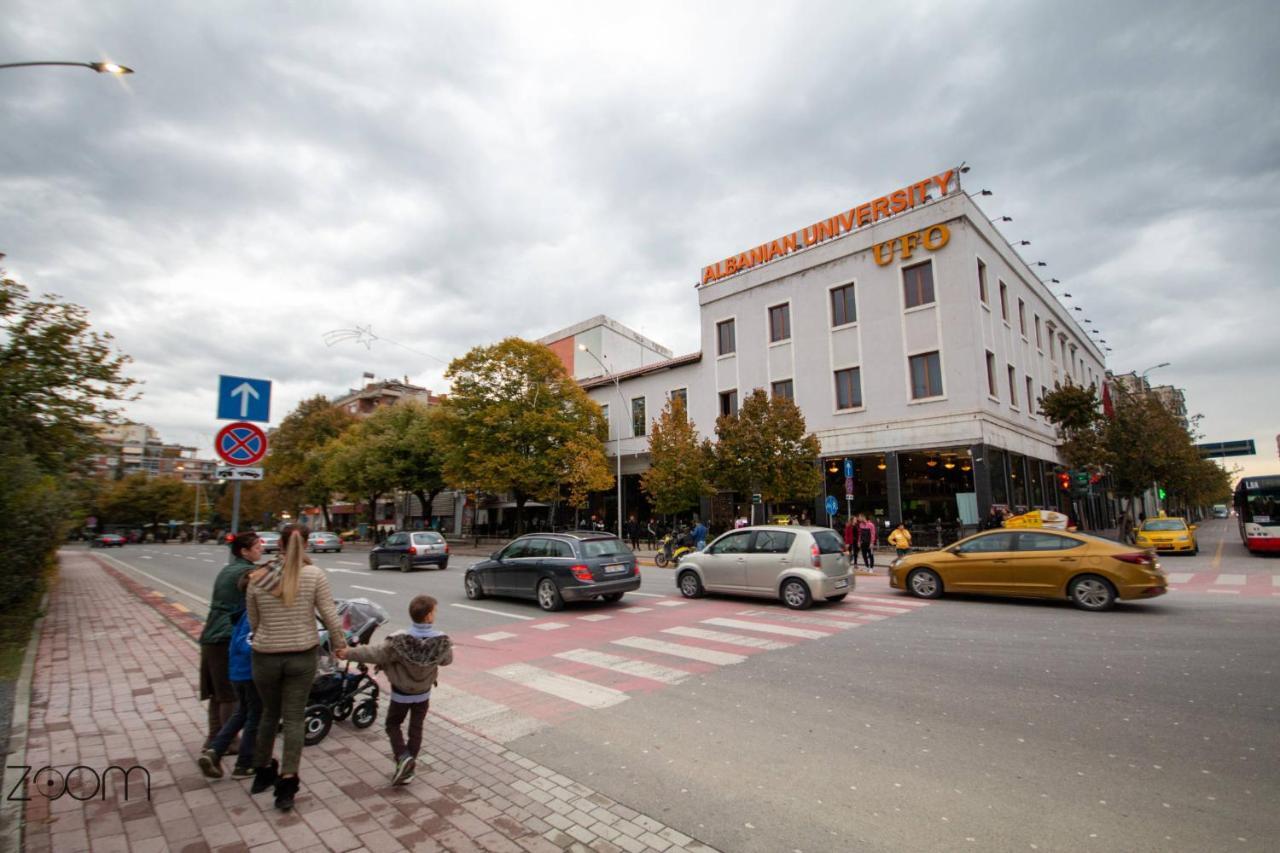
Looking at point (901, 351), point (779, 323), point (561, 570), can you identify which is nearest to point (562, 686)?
point (561, 570)

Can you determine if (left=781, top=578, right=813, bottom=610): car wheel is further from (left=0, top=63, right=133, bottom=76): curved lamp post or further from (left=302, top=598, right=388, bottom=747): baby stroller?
(left=0, top=63, right=133, bottom=76): curved lamp post

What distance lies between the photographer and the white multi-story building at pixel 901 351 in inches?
982

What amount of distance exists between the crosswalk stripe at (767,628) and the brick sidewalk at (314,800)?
548cm

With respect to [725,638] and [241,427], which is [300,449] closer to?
[241,427]

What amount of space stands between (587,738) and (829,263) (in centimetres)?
2793

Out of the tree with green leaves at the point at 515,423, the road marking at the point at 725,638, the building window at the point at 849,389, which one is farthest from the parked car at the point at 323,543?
the road marking at the point at 725,638

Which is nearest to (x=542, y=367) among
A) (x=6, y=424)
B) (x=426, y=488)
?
(x=426, y=488)

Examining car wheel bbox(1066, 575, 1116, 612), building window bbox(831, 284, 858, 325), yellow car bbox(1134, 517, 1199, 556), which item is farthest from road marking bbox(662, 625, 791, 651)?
building window bbox(831, 284, 858, 325)

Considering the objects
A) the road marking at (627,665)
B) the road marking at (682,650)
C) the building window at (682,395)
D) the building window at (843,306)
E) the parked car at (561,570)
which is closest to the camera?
the road marking at (627,665)

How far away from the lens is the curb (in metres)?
3.46

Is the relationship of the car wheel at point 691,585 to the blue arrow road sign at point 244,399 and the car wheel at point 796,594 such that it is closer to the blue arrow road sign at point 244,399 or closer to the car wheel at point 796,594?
the car wheel at point 796,594

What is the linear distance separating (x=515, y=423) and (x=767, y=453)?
17.3m

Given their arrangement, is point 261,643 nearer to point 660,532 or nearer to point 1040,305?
point 660,532

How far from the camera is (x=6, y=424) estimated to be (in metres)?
13.2
